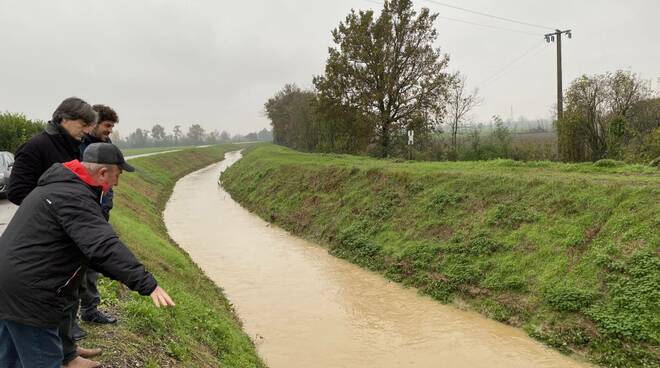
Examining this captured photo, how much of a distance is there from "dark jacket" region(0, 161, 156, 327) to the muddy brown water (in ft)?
19.0

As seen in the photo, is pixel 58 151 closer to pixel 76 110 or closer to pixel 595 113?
pixel 76 110

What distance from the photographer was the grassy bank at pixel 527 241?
835 cm

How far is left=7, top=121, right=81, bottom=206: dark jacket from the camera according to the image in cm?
427

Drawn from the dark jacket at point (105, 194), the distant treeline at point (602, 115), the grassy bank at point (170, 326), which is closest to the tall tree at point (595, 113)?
the distant treeline at point (602, 115)

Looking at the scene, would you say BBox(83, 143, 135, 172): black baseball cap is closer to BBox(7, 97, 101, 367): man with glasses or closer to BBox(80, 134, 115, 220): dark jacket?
BBox(7, 97, 101, 367): man with glasses

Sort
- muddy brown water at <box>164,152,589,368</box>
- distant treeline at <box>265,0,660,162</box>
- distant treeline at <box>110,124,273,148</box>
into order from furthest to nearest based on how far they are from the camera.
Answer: distant treeline at <box>110,124,273,148</box>
distant treeline at <box>265,0,660,162</box>
muddy brown water at <box>164,152,589,368</box>

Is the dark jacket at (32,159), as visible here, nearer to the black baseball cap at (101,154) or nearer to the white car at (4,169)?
the black baseball cap at (101,154)

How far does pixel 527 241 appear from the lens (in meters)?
11.2

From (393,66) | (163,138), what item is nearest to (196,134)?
(163,138)

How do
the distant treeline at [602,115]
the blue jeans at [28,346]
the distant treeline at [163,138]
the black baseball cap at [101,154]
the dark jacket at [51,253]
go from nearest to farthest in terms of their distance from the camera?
the dark jacket at [51,253]
the blue jeans at [28,346]
the black baseball cap at [101,154]
the distant treeline at [602,115]
the distant treeline at [163,138]

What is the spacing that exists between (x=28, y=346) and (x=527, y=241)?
1066 cm

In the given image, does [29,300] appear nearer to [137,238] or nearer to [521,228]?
[137,238]

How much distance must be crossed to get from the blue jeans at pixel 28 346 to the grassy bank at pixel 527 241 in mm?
8307

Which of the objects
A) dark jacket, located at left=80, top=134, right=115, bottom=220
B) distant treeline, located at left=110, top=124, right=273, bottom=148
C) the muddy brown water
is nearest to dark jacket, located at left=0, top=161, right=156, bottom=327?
dark jacket, located at left=80, top=134, right=115, bottom=220
